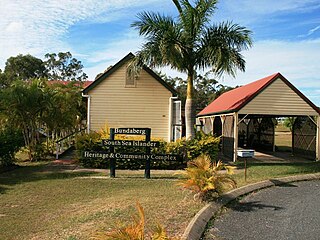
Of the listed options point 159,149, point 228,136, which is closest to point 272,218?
point 159,149

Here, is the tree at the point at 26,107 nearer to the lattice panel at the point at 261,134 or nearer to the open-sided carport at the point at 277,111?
the open-sided carport at the point at 277,111

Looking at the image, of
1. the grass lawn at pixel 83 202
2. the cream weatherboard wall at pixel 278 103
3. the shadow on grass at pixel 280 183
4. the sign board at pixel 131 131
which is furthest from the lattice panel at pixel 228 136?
the sign board at pixel 131 131

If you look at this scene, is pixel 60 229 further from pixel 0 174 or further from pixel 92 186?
pixel 0 174

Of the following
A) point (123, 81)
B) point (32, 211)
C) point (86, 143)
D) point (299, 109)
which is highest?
point (123, 81)

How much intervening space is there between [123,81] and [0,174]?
7.36m

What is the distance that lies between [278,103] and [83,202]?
11.4 m

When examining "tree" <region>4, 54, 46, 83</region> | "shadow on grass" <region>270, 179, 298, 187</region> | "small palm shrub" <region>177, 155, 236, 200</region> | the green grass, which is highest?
"tree" <region>4, 54, 46, 83</region>

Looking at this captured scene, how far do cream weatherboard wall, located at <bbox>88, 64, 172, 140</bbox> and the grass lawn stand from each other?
15.9 feet

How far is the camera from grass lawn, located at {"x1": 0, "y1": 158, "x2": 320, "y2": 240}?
6031 mm

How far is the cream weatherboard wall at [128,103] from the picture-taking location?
16641mm

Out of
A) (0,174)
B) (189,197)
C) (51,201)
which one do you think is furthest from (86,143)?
(189,197)

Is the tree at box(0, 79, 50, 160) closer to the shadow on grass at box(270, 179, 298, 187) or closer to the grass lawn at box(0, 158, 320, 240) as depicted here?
the grass lawn at box(0, 158, 320, 240)

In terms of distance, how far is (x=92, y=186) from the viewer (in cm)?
982

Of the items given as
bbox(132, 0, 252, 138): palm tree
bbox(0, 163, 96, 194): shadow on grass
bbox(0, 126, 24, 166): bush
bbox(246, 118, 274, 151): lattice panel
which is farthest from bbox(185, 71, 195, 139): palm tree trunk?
bbox(246, 118, 274, 151): lattice panel
